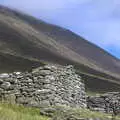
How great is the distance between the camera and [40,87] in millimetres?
20328

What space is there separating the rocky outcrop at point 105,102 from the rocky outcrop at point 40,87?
3.46m

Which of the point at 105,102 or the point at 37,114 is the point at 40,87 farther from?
the point at 105,102

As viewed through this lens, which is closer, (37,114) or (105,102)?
(37,114)

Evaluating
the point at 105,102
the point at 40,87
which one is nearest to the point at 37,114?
the point at 40,87

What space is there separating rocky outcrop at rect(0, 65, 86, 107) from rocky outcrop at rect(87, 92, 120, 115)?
136 inches

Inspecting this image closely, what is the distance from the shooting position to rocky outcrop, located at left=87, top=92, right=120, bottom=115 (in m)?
26.2

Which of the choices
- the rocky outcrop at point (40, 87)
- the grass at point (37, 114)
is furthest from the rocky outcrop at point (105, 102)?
the grass at point (37, 114)

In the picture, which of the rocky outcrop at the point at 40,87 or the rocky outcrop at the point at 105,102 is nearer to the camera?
the rocky outcrop at the point at 40,87

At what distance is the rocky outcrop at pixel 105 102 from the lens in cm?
2623

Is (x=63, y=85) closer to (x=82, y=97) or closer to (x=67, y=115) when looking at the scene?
(x=82, y=97)

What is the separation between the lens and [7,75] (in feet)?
70.8

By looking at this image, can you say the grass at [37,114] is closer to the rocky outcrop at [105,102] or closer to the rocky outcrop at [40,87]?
the rocky outcrop at [40,87]

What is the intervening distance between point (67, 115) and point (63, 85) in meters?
9.39

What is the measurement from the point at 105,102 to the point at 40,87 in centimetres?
705
